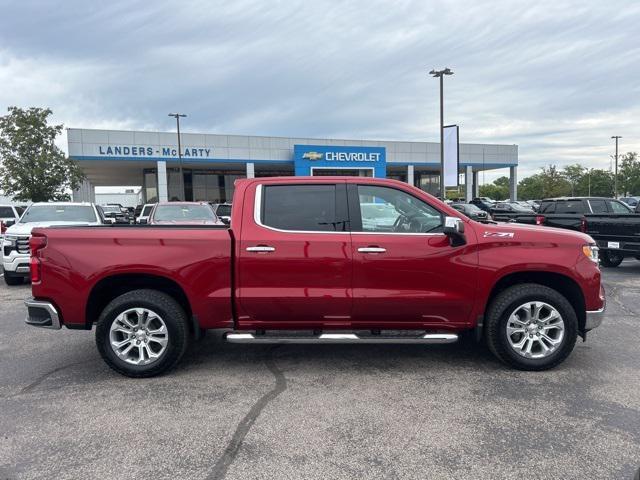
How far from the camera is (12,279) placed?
9891 mm

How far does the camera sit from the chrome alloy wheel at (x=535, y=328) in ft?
14.8

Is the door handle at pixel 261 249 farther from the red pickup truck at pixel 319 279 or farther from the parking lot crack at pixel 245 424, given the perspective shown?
the parking lot crack at pixel 245 424

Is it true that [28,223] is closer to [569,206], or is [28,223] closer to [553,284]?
[553,284]

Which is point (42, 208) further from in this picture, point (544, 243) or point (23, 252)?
point (544, 243)

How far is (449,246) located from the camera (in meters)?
4.46

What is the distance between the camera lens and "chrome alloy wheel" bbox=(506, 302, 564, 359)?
4.52m

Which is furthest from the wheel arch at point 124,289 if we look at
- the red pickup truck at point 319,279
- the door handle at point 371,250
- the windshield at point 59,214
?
the windshield at point 59,214

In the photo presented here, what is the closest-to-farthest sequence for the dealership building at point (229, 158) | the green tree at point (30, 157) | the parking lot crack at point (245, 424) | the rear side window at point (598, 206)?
the parking lot crack at point (245, 424), the rear side window at point (598, 206), the green tree at point (30, 157), the dealership building at point (229, 158)

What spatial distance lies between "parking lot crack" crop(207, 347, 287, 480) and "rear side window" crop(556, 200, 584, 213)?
11.2m

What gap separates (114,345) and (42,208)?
794 centimetres

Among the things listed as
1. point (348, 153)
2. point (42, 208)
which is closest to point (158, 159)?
point (348, 153)

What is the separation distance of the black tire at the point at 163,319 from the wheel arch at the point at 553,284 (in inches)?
115

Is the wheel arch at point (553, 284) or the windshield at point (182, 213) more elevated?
the windshield at point (182, 213)

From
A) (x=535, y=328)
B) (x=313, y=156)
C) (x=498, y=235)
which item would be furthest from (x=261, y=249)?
(x=313, y=156)
